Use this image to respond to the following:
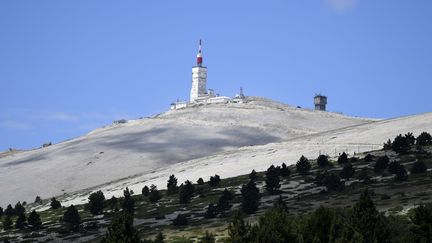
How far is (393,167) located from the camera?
3809 inches

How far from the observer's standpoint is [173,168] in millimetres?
145500

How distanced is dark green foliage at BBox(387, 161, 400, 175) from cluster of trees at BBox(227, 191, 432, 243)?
42.3m

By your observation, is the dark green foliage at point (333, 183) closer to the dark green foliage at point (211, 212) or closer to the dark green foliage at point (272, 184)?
the dark green foliage at point (272, 184)

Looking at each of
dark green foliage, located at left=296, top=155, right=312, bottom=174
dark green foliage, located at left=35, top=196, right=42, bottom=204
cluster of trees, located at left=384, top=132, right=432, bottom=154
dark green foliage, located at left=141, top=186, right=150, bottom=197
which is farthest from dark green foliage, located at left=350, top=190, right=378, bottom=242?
dark green foliage, located at left=35, top=196, right=42, bottom=204

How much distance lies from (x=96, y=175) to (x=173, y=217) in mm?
62146

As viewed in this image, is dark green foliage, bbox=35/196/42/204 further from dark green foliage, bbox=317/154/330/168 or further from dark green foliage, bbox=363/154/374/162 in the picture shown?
dark green foliage, bbox=363/154/374/162

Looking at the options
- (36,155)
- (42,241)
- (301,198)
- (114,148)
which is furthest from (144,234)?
(36,155)

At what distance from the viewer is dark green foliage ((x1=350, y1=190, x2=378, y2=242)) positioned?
167ft

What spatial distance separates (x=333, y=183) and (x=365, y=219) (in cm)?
4224

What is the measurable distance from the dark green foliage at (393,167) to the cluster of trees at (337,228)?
42.3m

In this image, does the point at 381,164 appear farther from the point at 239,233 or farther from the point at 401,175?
the point at 239,233

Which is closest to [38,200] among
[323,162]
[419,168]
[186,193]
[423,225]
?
[186,193]

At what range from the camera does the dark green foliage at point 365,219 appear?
50763 mm

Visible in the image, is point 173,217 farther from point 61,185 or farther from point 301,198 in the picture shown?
point 61,185
